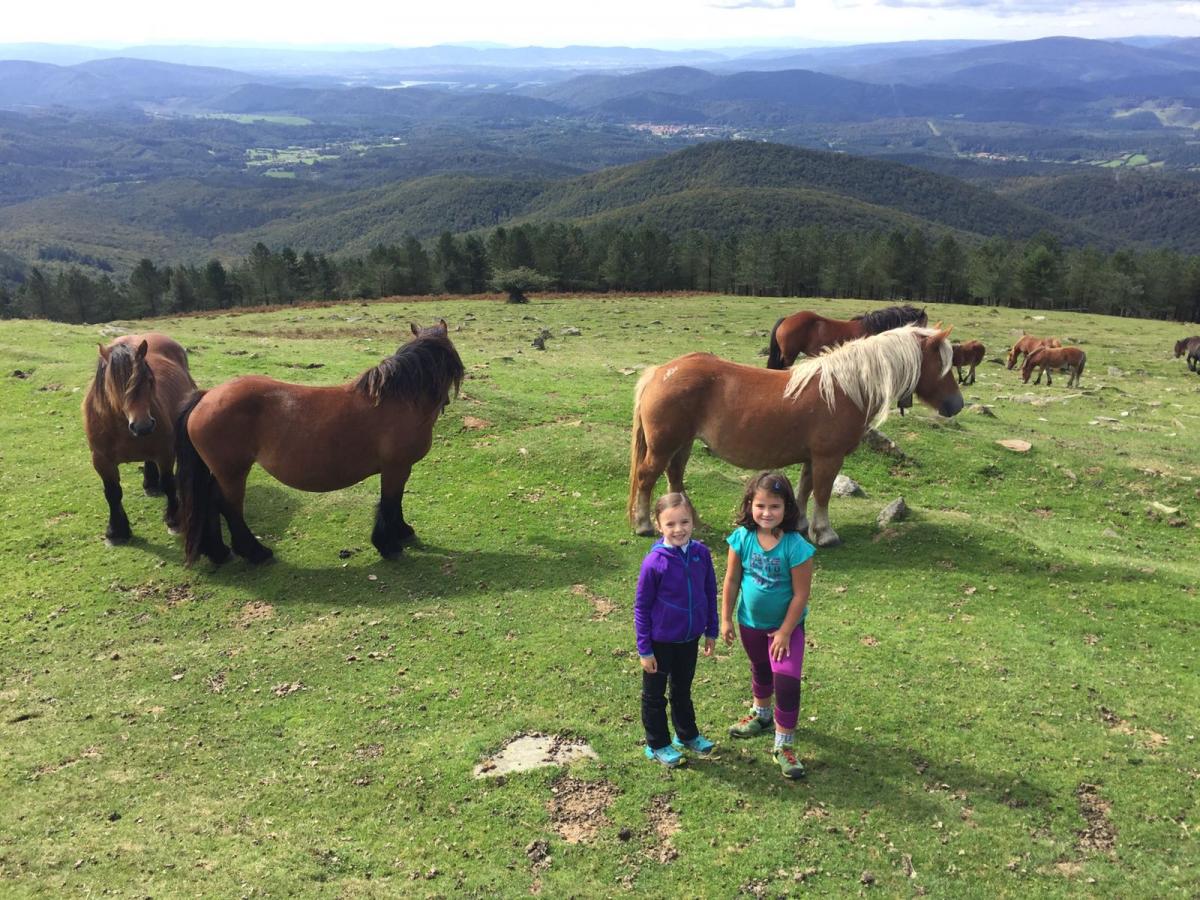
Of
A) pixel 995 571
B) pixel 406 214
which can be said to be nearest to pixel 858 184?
pixel 406 214

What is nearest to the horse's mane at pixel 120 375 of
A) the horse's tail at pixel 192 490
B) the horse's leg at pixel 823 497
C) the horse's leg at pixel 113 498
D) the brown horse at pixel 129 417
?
the brown horse at pixel 129 417

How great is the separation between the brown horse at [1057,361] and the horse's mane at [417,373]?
22053mm

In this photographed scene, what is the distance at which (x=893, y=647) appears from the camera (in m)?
6.68

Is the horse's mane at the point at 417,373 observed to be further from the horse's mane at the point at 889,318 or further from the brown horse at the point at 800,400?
the horse's mane at the point at 889,318

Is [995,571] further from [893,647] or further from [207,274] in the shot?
[207,274]

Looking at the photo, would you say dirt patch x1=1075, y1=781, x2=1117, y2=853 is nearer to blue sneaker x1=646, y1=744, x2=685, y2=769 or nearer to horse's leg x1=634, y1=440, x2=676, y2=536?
blue sneaker x1=646, y1=744, x2=685, y2=769

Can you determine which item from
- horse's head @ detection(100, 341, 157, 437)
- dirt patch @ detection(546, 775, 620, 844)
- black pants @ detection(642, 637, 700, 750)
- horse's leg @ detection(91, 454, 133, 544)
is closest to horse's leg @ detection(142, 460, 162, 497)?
horse's leg @ detection(91, 454, 133, 544)

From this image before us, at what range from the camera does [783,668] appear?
4914mm

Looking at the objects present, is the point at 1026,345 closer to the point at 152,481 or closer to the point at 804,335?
the point at 804,335

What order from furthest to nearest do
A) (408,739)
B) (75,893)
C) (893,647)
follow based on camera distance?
(893,647)
(408,739)
(75,893)

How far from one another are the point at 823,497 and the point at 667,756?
4.65m

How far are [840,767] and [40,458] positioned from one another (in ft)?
44.8

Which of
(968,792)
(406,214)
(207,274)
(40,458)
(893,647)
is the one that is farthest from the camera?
(406,214)

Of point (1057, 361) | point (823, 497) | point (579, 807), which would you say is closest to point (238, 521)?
point (579, 807)
